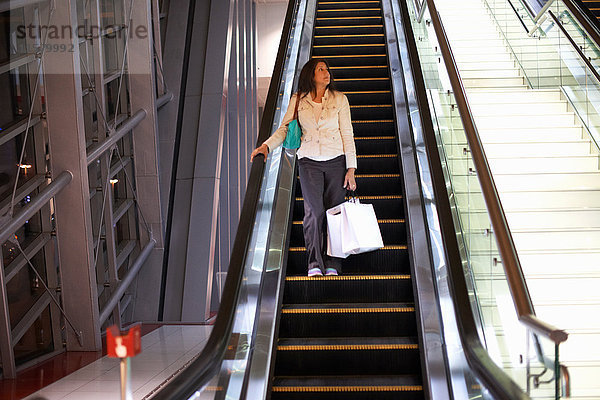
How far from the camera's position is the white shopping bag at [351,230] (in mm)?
5070

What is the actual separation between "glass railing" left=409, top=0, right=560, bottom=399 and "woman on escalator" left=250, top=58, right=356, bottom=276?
80cm

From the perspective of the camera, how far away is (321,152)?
5.26 meters

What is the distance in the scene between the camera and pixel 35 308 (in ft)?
23.3

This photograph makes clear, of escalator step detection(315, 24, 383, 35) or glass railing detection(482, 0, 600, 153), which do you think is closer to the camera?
glass railing detection(482, 0, 600, 153)

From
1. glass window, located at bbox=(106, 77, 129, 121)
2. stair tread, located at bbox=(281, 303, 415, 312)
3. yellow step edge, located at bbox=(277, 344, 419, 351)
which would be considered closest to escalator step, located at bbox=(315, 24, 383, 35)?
glass window, located at bbox=(106, 77, 129, 121)

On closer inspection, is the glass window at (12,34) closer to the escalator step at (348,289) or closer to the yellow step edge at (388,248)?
the yellow step edge at (388,248)

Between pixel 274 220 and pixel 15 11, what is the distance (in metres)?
3.49

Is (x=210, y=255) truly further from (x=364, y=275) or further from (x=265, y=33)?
(x=265, y=33)

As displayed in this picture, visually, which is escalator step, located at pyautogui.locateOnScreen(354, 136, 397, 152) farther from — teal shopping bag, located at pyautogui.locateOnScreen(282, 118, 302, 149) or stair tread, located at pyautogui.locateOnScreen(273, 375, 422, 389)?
stair tread, located at pyautogui.locateOnScreen(273, 375, 422, 389)

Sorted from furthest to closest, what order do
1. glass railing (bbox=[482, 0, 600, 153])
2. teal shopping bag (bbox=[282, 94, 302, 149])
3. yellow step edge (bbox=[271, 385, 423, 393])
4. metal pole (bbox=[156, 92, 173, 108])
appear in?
1. metal pole (bbox=[156, 92, 173, 108])
2. glass railing (bbox=[482, 0, 600, 153])
3. teal shopping bag (bbox=[282, 94, 302, 149])
4. yellow step edge (bbox=[271, 385, 423, 393])

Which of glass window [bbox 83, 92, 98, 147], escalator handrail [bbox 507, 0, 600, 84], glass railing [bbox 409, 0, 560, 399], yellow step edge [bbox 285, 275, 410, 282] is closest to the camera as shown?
glass railing [bbox 409, 0, 560, 399]

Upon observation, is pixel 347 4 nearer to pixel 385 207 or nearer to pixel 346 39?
pixel 346 39

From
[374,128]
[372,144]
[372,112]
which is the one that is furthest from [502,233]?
A: [372,112]

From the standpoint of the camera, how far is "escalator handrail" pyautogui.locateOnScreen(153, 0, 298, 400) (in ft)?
8.61
